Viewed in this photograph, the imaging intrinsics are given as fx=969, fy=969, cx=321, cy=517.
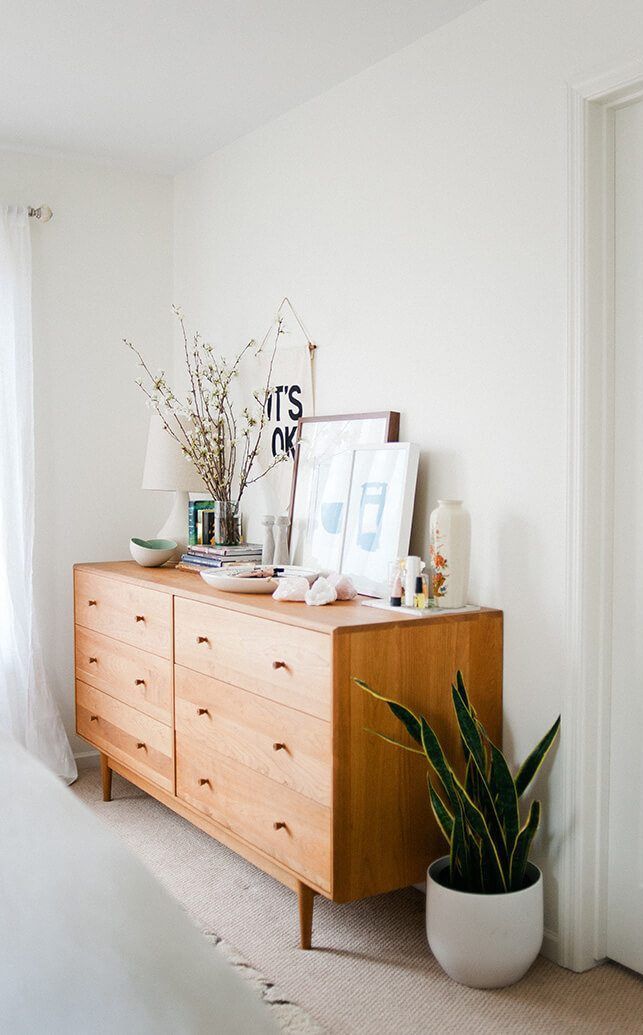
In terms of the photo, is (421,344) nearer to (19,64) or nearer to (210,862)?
(19,64)

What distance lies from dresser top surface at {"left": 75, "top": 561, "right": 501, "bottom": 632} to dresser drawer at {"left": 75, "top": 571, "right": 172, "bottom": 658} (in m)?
0.04

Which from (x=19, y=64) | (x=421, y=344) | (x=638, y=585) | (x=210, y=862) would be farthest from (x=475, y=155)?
(x=210, y=862)

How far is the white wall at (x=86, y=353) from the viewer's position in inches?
154

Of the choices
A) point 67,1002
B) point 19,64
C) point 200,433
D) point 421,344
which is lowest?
point 67,1002

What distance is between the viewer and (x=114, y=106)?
3344mm

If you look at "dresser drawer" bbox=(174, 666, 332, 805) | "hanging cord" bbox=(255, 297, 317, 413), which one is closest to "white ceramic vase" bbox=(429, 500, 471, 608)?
"dresser drawer" bbox=(174, 666, 332, 805)

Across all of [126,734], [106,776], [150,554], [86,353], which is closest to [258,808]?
[126,734]

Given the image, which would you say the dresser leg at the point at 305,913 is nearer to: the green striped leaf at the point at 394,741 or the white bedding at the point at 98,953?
the green striped leaf at the point at 394,741

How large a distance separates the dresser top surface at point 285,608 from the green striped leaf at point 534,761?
13.8 inches

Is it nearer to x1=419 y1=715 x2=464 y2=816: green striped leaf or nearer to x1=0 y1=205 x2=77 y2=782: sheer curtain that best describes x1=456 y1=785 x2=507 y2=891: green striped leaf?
x1=419 y1=715 x2=464 y2=816: green striped leaf

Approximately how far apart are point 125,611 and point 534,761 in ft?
5.26

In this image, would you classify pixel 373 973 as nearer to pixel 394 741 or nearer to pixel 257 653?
pixel 394 741

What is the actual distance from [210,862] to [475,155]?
2.25m

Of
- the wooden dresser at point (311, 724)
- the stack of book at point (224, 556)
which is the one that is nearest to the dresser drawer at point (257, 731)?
the wooden dresser at point (311, 724)
